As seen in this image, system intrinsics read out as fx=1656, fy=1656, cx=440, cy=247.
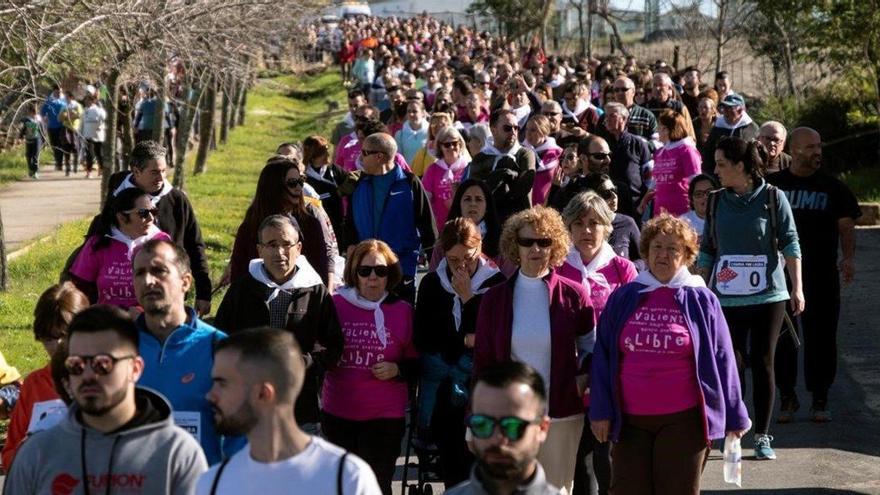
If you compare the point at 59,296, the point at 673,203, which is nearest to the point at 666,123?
the point at 673,203

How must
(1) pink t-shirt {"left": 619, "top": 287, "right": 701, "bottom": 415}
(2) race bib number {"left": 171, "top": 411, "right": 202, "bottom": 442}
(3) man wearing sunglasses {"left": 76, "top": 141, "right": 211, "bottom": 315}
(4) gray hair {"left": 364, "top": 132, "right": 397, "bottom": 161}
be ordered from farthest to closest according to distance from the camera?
(4) gray hair {"left": 364, "top": 132, "right": 397, "bottom": 161}, (3) man wearing sunglasses {"left": 76, "top": 141, "right": 211, "bottom": 315}, (1) pink t-shirt {"left": 619, "top": 287, "right": 701, "bottom": 415}, (2) race bib number {"left": 171, "top": 411, "right": 202, "bottom": 442}

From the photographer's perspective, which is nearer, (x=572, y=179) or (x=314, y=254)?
(x=314, y=254)

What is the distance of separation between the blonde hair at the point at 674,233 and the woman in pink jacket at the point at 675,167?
5.16 m

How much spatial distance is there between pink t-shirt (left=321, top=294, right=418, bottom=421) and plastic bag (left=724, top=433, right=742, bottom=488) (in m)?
1.57

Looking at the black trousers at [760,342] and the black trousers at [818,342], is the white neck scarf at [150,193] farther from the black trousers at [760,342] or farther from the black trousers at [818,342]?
the black trousers at [818,342]

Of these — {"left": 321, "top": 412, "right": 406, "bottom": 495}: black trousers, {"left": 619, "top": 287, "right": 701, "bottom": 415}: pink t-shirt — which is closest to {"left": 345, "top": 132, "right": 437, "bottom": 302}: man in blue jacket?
{"left": 321, "top": 412, "right": 406, "bottom": 495}: black trousers

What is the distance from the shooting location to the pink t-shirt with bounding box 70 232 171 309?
8812 mm

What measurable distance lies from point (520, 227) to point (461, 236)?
79 centimetres

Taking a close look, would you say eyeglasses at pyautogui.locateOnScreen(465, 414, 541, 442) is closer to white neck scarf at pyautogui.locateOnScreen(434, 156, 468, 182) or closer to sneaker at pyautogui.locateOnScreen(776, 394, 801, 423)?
sneaker at pyautogui.locateOnScreen(776, 394, 801, 423)

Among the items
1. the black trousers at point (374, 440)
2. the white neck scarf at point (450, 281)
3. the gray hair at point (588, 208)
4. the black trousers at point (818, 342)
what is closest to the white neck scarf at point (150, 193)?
the white neck scarf at point (450, 281)

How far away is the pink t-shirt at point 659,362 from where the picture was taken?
723 centimetres

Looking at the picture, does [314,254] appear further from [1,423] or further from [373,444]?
[1,423]

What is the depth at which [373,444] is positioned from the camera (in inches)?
314

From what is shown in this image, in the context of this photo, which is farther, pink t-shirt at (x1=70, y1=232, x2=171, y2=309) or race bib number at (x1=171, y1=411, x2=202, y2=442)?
pink t-shirt at (x1=70, y1=232, x2=171, y2=309)
